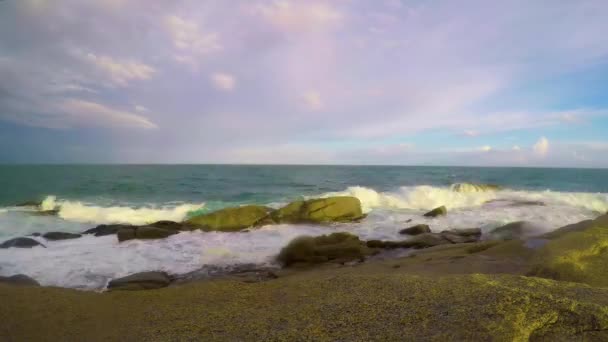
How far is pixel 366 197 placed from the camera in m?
19.4

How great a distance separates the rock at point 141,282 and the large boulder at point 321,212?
734cm

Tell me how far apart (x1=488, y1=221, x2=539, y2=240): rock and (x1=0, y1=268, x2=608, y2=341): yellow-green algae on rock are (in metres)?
7.36

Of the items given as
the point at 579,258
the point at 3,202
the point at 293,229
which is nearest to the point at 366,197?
the point at 293,229

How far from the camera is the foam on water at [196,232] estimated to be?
721 cm

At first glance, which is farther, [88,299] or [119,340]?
[88,299]

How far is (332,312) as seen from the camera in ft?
9.40

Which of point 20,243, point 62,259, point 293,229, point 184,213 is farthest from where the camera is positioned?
point 184,213

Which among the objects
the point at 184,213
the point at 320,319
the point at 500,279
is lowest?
the point at 184,213

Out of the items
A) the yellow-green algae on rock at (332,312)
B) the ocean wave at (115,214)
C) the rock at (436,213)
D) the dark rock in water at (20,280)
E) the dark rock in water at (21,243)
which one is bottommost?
the ocean wave at (115,214)

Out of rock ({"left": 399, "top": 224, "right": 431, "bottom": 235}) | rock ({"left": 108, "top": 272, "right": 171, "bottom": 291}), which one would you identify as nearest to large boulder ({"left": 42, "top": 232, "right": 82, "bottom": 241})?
rock ({"left": 108, "top": 272, "right": 171, "bottom": 291})

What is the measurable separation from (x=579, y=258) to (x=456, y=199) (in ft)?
53.5

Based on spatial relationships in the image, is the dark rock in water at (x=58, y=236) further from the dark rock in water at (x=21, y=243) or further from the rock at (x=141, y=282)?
the rock at (x=141, y=282)

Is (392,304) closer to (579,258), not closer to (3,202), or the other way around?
(579,258)

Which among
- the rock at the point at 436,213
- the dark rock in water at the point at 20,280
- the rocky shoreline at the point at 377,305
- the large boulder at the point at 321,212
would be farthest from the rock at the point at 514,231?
the dark rock in water at the point at 20,280
